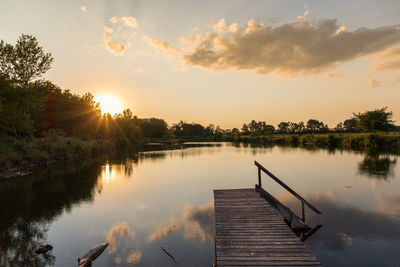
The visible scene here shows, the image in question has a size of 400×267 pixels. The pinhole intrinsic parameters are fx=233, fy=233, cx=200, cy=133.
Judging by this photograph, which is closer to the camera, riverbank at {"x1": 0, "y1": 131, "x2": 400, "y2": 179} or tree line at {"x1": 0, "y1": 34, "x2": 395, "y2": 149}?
riverbank at {"x1": 0, "y1": 131, "x2": 400, "y2": 179}

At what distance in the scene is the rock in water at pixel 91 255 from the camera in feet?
27.5

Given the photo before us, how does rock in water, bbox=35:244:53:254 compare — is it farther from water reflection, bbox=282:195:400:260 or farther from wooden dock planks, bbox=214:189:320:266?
water reflection, bbox=282:195:400:260

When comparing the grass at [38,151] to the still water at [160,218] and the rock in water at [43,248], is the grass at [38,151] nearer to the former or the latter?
the still water at [160,218]

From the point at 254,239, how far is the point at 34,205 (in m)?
15.6

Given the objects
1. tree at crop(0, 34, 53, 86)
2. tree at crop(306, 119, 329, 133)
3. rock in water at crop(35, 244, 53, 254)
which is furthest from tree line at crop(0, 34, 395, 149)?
tree at crop(306, 119, 329, 133)

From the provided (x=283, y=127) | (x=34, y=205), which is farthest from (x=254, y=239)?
(x=283, y=127)

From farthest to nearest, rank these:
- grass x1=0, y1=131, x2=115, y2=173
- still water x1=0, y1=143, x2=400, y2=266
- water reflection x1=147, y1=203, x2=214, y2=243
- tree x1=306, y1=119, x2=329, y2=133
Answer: tree x1=306, y1=119, x2=329, y2=133, grass x1=0, y1=131, x2=115, y2=173, water reflection x1=147, y1=203, x2=214, y2=243, still water x1=0, y1=143, x2=400, y2=266

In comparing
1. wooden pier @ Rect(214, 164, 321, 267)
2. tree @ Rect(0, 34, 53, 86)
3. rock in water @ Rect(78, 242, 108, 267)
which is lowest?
rock in water @ Rect(78, 242, 108, 267)

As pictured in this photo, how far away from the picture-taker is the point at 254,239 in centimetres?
729

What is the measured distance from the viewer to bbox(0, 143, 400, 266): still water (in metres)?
9.02

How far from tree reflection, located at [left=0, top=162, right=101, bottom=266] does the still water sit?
4 cm

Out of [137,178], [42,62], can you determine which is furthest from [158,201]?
[42,62]

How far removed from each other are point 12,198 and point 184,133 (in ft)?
556

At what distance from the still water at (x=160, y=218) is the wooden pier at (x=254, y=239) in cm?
164
